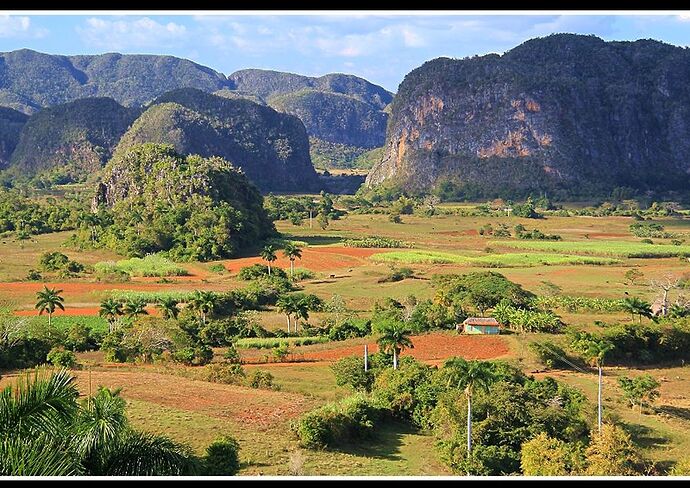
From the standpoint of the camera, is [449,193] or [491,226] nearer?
[491,226]

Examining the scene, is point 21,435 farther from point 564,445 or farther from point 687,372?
point 687,372

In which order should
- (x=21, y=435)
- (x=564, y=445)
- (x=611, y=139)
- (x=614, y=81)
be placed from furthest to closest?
(x=614, y=81)
(x=611, y=139)
(x=564, y=445)
(x=21, y=435)

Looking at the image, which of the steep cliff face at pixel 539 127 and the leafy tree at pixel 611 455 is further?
the steep cliff face at pixel 539 127

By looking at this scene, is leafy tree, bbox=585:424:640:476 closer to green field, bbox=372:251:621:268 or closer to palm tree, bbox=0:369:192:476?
palm tree, bbox=0:369:192:476

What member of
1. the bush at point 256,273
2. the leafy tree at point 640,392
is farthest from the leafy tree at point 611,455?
the bush at point 256,273

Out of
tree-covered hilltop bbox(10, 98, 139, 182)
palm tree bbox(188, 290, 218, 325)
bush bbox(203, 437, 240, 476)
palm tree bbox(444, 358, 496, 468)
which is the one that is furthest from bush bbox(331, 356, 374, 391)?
tree-covered hilltop bbox(10, 98, 139, 182)

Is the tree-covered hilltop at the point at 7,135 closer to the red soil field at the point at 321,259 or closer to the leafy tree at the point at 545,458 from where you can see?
the red soil field at the point at 321,259
